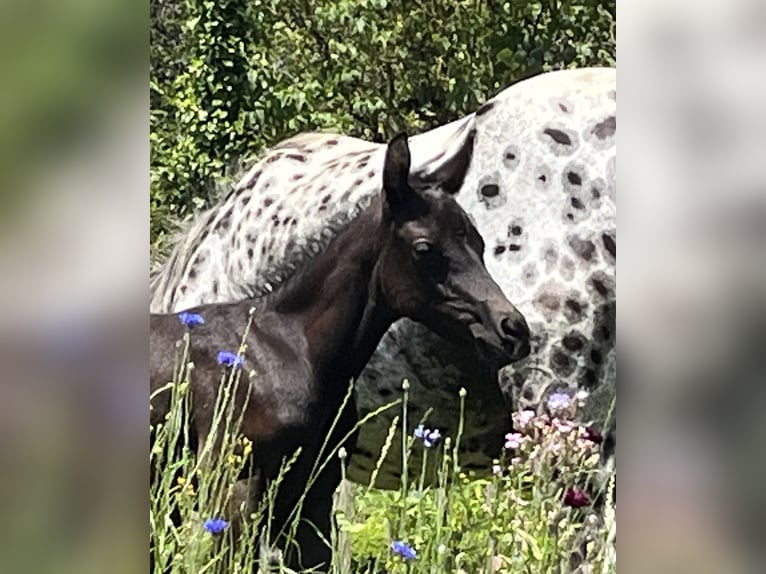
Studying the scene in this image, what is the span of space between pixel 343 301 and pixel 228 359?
13.3 inches

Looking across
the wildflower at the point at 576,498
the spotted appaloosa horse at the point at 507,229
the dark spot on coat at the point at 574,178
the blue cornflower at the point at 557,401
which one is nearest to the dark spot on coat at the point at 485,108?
the spotted appaloosa horse at the point at 507,229

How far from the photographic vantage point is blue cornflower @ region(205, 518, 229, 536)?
2.36 metres

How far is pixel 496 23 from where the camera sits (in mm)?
2531

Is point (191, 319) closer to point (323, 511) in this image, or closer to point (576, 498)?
point (323, 511)

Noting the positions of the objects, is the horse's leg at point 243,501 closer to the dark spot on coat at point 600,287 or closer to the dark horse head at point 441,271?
the dark horse head at point 441,271

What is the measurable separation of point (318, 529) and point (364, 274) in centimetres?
68

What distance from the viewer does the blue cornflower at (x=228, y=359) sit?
254 cm

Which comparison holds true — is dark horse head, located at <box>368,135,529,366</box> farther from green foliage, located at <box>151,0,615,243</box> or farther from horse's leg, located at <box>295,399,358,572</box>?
horse's leg, located at <box>295,399,358,572</box>

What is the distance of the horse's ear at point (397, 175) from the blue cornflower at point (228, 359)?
55 cm

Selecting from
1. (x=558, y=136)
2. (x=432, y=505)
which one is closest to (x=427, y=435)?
(x=432, y=505)

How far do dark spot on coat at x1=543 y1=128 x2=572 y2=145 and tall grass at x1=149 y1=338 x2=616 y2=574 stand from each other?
2.23ft
